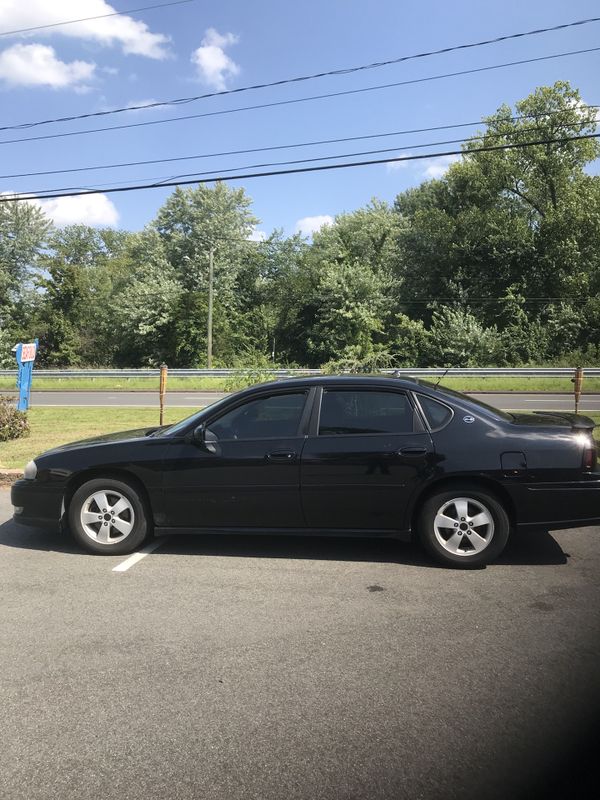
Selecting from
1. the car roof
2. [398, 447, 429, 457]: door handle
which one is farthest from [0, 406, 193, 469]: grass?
[398, 447, 429, 457]: door handle

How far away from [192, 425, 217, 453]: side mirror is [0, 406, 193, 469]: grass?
4405mm

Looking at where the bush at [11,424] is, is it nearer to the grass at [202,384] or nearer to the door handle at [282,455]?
the door handle at [282,455]

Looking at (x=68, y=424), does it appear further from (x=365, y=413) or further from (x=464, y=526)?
(x=464, y=526)

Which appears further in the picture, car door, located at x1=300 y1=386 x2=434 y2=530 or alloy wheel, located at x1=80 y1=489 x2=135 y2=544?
alloy wheel, located at x1=80 y1=489 x2=135 y2=544

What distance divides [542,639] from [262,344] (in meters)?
37.0

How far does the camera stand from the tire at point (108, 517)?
16.6ft

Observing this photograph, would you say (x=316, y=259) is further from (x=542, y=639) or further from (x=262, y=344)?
(x=542, y=639)

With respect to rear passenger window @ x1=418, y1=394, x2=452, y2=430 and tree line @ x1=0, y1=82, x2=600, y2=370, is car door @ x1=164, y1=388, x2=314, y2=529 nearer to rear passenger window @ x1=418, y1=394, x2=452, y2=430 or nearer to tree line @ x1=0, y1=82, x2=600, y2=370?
rear passenger window @ x1=418, y1=394, x2=452, y2=430

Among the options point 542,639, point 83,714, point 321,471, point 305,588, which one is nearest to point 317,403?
point 321,471

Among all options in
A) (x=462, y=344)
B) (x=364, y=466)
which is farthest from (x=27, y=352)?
(x=462, y=344)

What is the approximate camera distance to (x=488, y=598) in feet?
13.5

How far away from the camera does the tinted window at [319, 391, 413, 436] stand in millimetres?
4879

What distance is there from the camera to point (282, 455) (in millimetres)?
4832

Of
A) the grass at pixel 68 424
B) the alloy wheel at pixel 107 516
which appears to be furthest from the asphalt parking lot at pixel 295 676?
the grass at pixel 68 424
